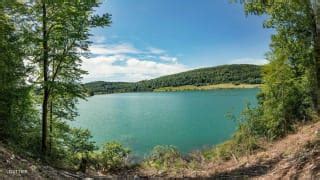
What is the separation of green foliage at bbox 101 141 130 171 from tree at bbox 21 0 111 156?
3.07m

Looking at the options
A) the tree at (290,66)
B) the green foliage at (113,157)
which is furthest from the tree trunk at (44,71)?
the tree at (290,66)

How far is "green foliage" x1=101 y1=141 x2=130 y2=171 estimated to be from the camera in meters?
16.3

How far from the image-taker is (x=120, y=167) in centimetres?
1636

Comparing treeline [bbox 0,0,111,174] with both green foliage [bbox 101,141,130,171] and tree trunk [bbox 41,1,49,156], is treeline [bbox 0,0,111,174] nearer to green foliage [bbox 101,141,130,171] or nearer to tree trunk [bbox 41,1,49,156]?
tree trunk [bbox 41,1,49,156]

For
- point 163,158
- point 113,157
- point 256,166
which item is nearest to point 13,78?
point 113,157

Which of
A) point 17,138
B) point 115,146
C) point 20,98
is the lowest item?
point 115,146

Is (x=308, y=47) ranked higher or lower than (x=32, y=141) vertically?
higher

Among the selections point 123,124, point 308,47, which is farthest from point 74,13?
point 123,124

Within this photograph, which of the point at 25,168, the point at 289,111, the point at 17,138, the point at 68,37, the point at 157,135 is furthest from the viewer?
the point at 157,135

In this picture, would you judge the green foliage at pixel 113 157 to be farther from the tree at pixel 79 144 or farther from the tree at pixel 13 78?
the tree at pixel 13 78

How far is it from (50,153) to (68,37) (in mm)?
4828

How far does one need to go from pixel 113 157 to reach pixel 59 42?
21.8ft

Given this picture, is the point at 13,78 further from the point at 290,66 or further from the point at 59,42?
the point at 290,66

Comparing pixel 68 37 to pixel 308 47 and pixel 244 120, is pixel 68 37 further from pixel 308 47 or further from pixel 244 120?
pixel 244 120
